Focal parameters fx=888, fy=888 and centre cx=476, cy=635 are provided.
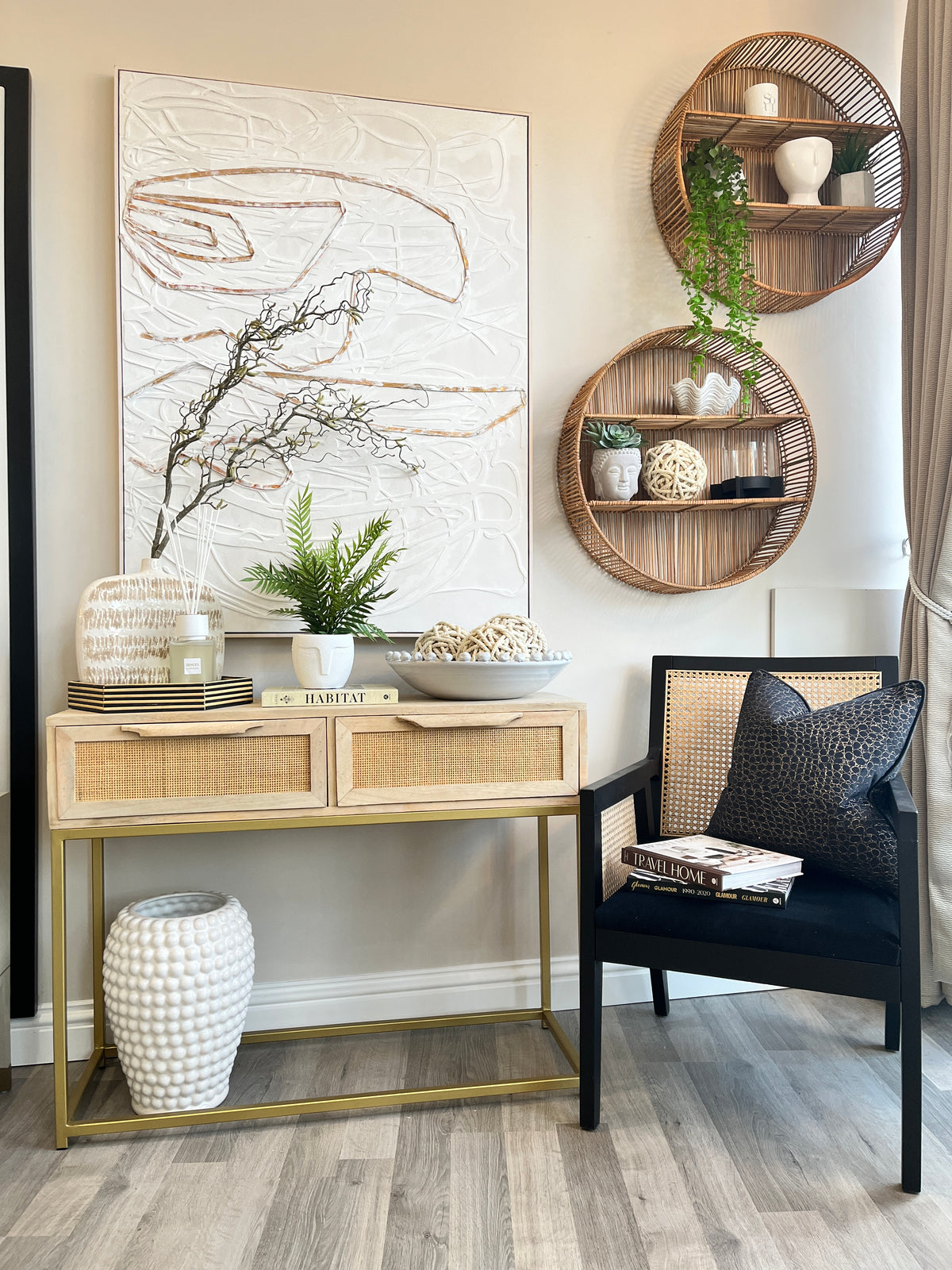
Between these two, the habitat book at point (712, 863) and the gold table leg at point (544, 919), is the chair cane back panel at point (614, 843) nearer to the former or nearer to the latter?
the habitat book at point (712, 863)

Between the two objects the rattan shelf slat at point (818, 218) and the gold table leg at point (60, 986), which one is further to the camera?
the rattan shelf slat at point (818, 218)

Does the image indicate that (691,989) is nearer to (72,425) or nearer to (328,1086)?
(328,1086)

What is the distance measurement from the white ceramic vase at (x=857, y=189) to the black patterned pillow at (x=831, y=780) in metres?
1.26

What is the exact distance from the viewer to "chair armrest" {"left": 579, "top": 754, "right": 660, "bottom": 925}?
1.65 m

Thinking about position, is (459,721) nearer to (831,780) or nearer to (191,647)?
(191,647)

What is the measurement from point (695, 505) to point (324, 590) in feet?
2.97

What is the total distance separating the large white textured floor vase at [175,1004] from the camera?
1.66m

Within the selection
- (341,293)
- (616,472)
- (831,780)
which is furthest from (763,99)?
(831,780)

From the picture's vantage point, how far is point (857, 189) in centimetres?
218

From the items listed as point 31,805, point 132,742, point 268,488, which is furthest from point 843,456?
point 31,805

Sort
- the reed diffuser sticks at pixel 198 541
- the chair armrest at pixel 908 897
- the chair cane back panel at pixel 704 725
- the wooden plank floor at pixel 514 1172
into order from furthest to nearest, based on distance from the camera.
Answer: the chair cane back panel at pixel 704 725, the reed diffuser sticks at pixel 198 541, the chair armrest at pixel 908 897, the wooden plank floor at pixel 514 1172

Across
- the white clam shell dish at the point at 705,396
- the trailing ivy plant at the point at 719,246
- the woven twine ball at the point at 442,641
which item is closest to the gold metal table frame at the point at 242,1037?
the woven twine ball at the point at 442,641

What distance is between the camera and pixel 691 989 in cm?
227

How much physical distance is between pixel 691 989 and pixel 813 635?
38.0 inches
